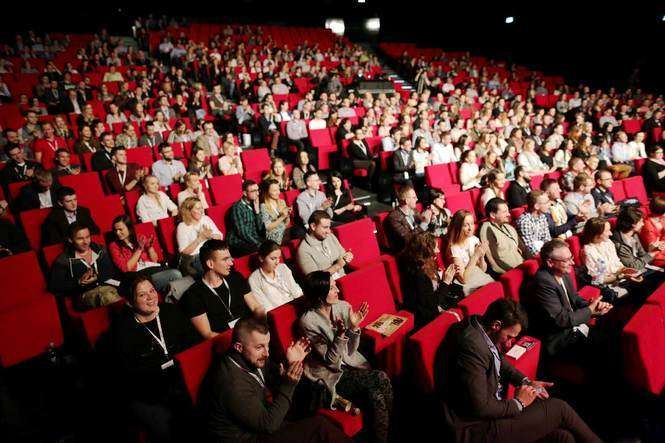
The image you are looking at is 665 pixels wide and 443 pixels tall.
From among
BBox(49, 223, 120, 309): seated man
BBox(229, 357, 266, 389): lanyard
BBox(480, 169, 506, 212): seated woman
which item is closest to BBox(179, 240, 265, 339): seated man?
BBox(229, 357, 266, 389): lanyard

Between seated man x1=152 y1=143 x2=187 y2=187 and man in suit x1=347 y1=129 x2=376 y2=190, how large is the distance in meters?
2.23

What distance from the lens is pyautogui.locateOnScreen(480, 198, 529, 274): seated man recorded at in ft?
9.61

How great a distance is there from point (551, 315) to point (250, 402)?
1627 mm

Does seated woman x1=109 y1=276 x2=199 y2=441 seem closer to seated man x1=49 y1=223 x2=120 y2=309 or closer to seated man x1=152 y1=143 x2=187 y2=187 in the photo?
seated man x1=49 y1=223 x2=120 y2=309

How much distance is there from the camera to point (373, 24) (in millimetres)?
14148

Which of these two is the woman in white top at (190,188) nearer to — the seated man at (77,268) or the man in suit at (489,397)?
the seated man at (77,268)

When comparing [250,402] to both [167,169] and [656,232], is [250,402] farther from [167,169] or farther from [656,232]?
[656,232]

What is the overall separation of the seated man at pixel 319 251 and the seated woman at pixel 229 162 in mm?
2143

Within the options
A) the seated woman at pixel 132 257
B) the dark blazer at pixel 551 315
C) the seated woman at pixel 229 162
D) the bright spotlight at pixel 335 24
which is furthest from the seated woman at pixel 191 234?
the bright spotlight at pixel 335 24

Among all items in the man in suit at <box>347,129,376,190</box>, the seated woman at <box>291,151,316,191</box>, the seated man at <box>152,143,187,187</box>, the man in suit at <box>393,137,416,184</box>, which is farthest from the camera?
the man in suit at <box>347,129,376,190</box>

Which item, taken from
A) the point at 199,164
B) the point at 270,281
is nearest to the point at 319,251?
the point at 270,281

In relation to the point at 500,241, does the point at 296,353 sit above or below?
above

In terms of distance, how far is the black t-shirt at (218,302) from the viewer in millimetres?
2047

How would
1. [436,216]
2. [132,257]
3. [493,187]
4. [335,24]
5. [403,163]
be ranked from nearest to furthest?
[132,257] < [436,216] < [493,187] < [403,163] < [335,24]
